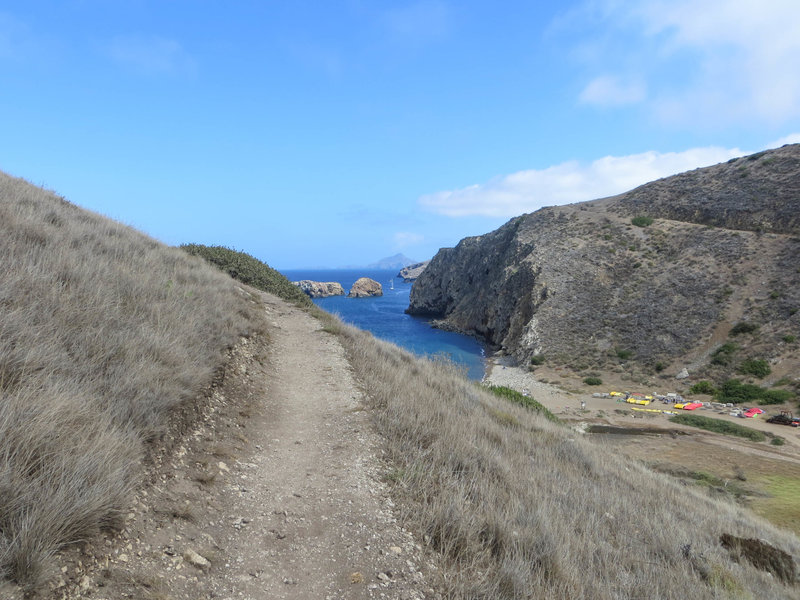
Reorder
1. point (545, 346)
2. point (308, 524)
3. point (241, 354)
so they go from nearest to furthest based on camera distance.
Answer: point (308, 524) → point (241, 354) → point (545, 346)

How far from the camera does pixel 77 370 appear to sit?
14.3 ft

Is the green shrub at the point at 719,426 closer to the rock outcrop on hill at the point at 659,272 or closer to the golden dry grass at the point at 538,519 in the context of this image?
the rock outcrop on hill at the point at 659,272

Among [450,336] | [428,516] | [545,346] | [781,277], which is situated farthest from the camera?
[450,336]

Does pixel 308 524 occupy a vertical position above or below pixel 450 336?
above

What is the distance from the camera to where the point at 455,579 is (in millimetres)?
3752

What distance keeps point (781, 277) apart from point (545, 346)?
22.6m

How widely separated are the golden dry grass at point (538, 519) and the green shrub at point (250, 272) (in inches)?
393

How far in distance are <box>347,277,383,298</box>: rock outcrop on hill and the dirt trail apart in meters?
121

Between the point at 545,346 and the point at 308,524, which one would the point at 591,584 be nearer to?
the point at 308,524

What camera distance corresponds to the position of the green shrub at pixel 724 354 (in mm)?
35844

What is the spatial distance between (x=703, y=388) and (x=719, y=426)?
30.1 ft

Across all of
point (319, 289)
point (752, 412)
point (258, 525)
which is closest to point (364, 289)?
point (319, 289)

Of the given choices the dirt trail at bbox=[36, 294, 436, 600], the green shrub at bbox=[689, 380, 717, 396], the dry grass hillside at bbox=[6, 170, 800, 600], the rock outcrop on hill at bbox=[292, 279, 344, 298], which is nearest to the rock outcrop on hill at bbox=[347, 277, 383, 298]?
the rock outcrop on hill at bbox=[292, 279, 344, 298]

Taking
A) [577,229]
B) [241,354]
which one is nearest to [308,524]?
[241,354]
